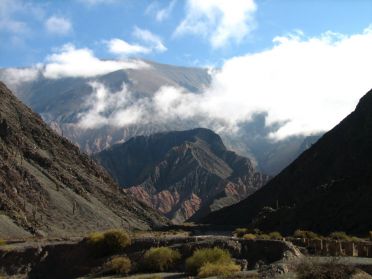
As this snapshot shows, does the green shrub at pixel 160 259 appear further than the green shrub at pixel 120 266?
No

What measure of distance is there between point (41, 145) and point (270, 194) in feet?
194

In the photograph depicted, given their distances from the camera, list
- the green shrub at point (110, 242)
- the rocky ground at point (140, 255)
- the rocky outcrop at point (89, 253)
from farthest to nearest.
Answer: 1. the green shrub at point (110, 242)
2. the rocky outcrop at point (89, 253)
3. the rocky ground at point (140, 255)

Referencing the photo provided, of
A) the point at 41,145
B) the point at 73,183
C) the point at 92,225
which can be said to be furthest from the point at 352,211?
the point at 41,145

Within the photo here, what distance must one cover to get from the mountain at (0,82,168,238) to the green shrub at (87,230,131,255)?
51.5m

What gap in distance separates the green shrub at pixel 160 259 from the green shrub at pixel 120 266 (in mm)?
1284

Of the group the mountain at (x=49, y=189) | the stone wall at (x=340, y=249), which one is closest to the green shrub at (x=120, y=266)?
the stone wall at (x=340, y=249)

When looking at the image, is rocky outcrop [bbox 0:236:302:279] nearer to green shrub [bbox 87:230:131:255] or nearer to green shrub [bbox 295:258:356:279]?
green shrub [bbox 87:230:131:255]

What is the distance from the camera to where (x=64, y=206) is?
12062 centimetres

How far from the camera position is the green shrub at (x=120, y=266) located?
36.8 meters

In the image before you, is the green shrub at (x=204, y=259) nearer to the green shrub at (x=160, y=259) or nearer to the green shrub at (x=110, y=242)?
the green shrub at (x=160, y=259)

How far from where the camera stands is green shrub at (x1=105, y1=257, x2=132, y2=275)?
1447 inches

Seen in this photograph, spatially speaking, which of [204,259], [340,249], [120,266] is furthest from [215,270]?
[340,249]

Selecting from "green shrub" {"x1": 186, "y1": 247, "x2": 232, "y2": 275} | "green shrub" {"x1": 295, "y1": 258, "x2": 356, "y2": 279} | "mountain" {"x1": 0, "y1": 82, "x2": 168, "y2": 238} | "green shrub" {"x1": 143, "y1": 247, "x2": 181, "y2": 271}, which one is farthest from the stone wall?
"mountain" {"x1": 0, "y1": 82, "x2": 168, "y2": 238}

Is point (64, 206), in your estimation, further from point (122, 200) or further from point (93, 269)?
point (93, 269)
